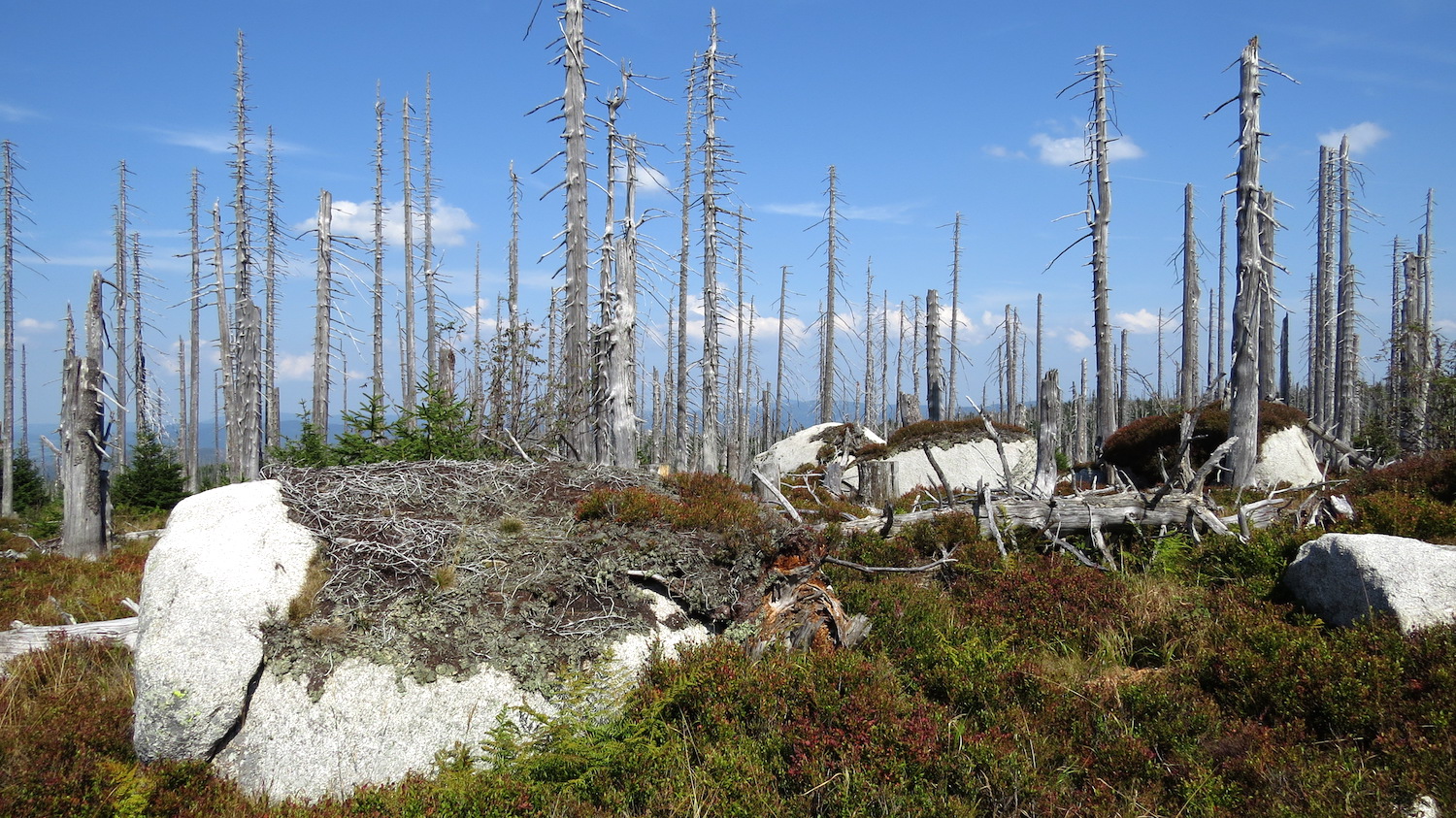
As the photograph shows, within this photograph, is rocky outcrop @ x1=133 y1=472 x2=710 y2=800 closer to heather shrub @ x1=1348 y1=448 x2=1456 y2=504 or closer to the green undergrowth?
the green undergrowth

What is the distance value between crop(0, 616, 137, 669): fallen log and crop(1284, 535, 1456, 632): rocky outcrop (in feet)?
36.0

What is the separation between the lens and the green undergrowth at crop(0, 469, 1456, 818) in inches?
171

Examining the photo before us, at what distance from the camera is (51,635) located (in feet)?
23.1

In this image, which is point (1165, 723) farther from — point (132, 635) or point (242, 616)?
point (132, 635)

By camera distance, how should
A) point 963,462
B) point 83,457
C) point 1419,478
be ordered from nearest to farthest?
point 1419,478 → point 83,457 → point 963,462

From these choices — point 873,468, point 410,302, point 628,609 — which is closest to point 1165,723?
point 628,609

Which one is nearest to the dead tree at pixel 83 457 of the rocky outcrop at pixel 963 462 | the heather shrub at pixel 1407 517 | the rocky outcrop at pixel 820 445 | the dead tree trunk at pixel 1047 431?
the rocky outcrop at pixel 820 445

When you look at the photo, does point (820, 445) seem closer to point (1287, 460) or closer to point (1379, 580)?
point (1287, 460)

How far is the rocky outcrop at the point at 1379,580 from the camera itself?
5.52 m

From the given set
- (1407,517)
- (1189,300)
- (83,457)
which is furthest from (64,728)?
(1189,300)

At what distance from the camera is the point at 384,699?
16.9 ft

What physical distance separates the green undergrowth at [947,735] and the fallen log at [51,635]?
441 millimetres

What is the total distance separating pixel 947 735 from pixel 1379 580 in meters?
3.93

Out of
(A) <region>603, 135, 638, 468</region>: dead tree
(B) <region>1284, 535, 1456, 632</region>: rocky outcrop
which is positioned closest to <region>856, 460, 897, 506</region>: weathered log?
(A) <region>603, 135, 638, 468</region>: dead tree
